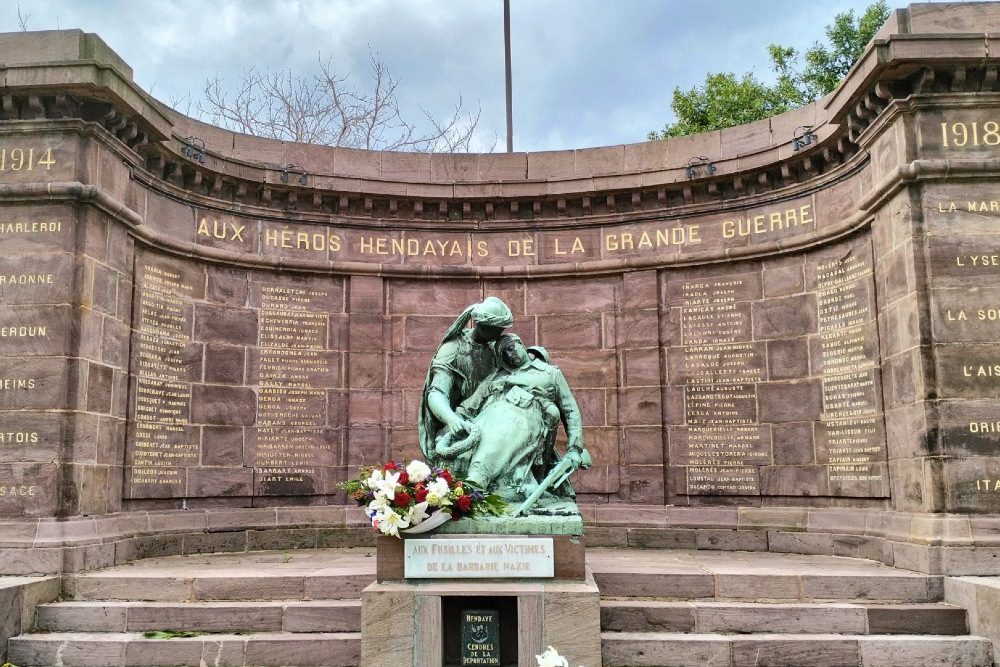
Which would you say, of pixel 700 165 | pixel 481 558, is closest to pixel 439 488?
pixel 481 558

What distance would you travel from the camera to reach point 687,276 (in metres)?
13.0

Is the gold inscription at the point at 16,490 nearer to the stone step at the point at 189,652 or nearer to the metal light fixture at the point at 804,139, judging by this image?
the stone step at the point at 189,652

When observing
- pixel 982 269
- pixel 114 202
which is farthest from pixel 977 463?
pixel 114 202

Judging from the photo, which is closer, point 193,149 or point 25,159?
point 25,159

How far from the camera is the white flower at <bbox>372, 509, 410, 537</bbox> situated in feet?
23.6

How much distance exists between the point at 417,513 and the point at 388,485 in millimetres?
333

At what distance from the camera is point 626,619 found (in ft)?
26.8

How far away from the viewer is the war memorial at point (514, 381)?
791 cm

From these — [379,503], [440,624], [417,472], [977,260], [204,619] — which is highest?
[977,260]

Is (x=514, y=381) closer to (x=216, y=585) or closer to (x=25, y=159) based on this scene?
(x=216, y=585)

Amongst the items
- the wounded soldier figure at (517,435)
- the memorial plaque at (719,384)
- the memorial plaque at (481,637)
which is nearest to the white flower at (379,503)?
the wounded soldier figure at (517,435)

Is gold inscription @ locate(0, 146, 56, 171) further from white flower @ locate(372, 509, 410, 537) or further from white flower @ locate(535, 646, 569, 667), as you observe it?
white flower @ locate(535, 646, 569, 667)

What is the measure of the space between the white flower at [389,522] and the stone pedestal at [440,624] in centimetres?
49

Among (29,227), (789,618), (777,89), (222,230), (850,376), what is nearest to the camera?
(789,618)
